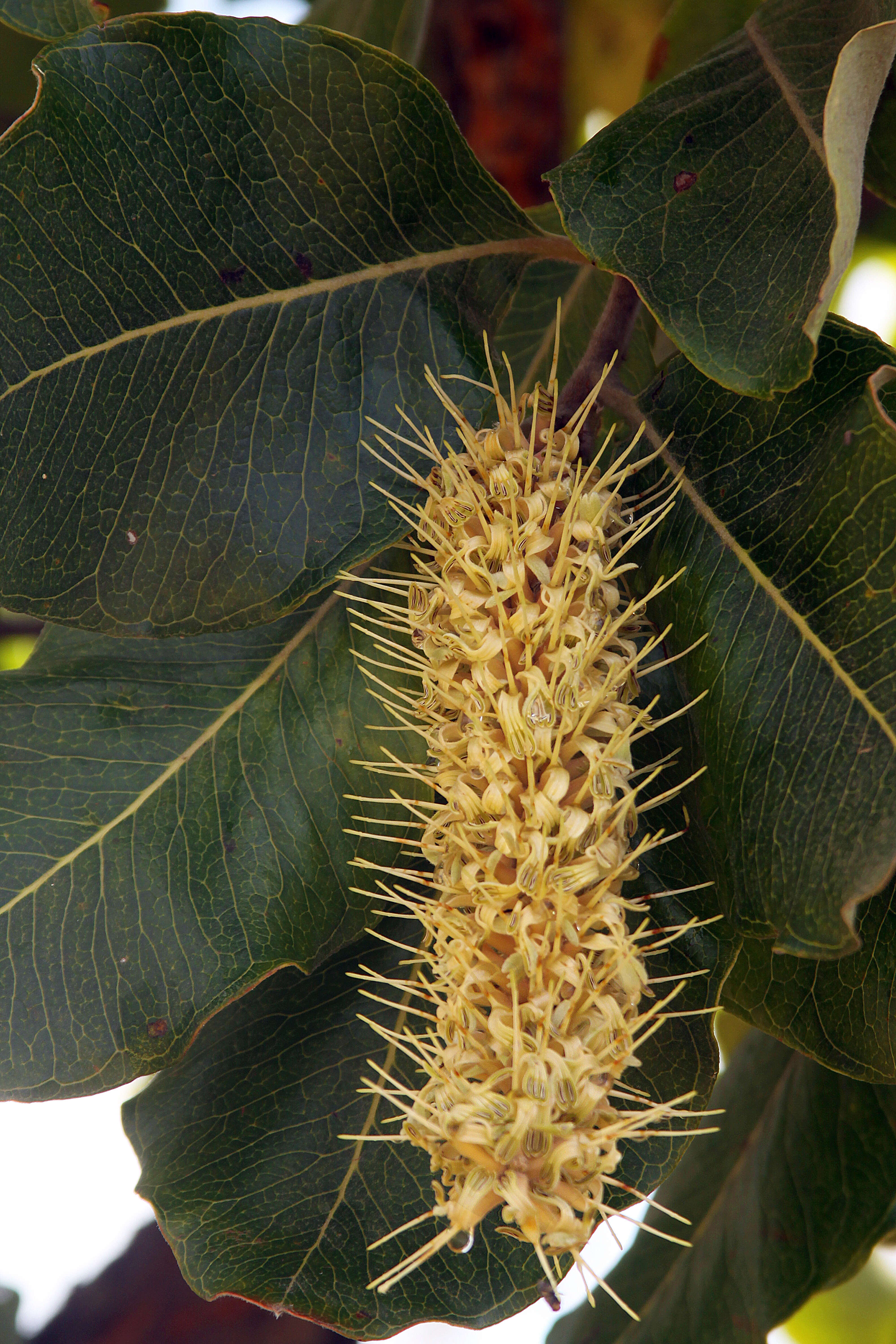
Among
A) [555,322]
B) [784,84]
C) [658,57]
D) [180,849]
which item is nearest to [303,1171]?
[180,849]

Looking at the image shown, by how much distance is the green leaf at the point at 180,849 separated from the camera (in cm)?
104

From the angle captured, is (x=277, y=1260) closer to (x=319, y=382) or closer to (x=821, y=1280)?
(x=821, y=1280)

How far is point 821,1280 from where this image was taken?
1.36m

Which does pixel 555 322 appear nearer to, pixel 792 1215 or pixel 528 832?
pixel 528 832

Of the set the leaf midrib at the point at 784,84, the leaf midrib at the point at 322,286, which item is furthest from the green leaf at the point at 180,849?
the leaf midrib at the point at 784,84

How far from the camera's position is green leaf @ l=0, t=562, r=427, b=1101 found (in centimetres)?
104

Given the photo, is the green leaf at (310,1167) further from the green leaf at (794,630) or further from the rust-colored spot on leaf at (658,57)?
the rust-colored spot on leaf at (658,57)

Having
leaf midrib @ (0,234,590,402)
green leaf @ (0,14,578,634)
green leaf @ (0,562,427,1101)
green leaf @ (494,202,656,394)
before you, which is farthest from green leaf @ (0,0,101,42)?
green leaf @ (0,562,427,1101)

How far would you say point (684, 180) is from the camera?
34.6 inches

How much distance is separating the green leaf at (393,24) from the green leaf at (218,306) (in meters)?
0.67

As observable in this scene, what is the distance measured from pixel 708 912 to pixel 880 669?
0.33m

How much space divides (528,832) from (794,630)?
24 cm

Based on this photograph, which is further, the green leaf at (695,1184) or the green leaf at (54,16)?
the green leaf at (695,1184)

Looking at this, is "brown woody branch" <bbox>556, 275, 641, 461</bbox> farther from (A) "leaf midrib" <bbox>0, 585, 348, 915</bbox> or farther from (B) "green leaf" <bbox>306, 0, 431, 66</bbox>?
(B) "green leaf" <bbox>306, 0, 431, 66</bbox>
